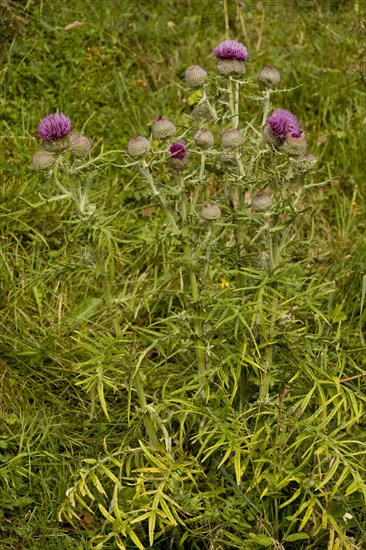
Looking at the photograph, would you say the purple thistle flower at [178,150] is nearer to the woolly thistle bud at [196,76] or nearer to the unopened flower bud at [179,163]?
the unopened flower bud at [179,163]

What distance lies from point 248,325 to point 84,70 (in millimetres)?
2604

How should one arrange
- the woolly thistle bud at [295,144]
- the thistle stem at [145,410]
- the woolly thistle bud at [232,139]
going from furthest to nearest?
the thistle stem at [145,410]
the woolly thistle bud at [232,139]
the woolly thistle bud at [295,144]

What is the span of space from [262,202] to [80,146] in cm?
57

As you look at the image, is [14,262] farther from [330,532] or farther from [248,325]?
[330,532]

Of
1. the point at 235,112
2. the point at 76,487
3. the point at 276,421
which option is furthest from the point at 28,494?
the point at 235,112

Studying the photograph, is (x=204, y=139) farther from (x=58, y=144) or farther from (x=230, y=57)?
(x=58, y=144)

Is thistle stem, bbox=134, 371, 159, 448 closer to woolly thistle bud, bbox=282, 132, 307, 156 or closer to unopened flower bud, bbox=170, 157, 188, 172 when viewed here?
unopened flower bud, bbox=170, 157, 188, 172

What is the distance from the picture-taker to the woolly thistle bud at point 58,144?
2795 millimetres

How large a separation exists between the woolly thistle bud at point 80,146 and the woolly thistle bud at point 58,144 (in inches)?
0.8

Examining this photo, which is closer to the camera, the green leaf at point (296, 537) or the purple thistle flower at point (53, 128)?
the purple thistle flower at point (53, 128)

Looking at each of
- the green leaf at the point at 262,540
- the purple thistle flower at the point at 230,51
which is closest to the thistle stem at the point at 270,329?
the green leaf at the point at 262,540

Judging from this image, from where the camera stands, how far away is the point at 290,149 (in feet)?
9.02

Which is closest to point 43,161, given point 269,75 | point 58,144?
point 58,144

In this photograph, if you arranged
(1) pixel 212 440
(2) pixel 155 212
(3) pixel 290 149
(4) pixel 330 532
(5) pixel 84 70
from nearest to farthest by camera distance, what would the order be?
(3) pixel 290 149
(4) pixel 330 532
(1) pixel 212 440
(2) pixel 155 212
(5) pixel 84 70
